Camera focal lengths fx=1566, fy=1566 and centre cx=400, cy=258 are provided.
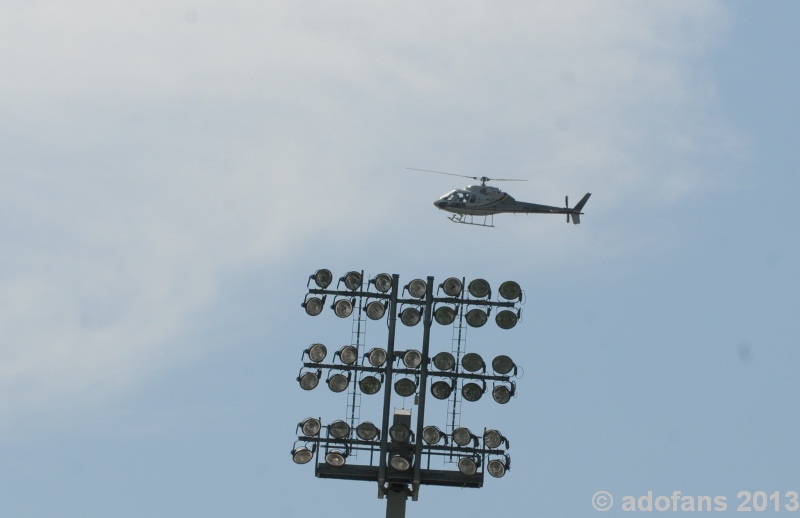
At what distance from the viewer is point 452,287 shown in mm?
51812

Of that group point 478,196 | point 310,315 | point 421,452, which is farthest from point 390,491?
point 478,196

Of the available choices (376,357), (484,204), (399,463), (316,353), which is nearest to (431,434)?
(399,463)

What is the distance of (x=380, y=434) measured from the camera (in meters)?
50.2

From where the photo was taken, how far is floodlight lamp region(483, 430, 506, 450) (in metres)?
50.2

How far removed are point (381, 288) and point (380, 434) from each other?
4837 millimetres

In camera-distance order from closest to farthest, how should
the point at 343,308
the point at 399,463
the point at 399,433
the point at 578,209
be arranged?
1. the point at 399,463
2. the point at 399,433
3. the point at 343,308
4. the point at 578,209

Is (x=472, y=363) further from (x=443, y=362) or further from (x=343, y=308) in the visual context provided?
(x=343, y=308)

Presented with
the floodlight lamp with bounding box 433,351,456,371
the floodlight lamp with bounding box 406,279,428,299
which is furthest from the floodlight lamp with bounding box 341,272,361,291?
the floodlight lamp with bounding box 433,351,456,371

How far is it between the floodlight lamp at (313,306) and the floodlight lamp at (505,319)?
5.78 metres

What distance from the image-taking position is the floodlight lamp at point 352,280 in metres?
51.6

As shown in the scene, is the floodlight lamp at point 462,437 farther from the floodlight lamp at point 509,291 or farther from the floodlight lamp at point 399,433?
the floodlight lamp at point 509,291

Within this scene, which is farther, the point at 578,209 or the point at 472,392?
the point at 578,209

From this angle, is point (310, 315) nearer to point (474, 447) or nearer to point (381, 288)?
point (381, 288)

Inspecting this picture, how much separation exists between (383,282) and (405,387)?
11.9 ft
